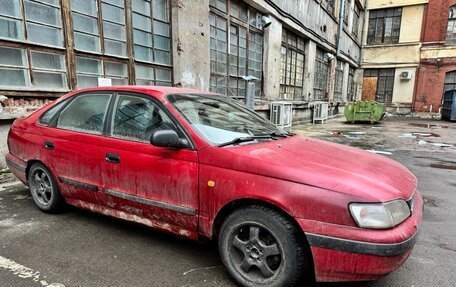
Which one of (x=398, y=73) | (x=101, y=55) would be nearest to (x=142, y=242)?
(x=101, y=55)

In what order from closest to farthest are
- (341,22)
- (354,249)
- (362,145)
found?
(354,249)
(362,145)
(341,22)

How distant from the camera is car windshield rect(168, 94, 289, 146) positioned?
2570mm

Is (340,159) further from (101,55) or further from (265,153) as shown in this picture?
(101,55)

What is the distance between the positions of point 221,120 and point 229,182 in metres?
0.82

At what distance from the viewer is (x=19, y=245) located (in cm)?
283

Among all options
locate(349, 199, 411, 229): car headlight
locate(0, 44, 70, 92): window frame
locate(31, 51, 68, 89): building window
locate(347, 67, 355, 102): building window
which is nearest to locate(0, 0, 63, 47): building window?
locate(0, 44, 70, 92): window frame

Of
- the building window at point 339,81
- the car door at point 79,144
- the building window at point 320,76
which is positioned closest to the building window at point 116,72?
the car door at point 79,144

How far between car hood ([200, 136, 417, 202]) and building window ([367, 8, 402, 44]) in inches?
1084

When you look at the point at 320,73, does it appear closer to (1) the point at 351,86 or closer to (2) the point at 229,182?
(1) the point at 351,86

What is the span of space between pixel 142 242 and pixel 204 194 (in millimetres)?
1024

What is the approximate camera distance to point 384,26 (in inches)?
1011

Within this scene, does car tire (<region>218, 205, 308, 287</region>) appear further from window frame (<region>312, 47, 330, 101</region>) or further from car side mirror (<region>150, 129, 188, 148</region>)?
window frame (<region>312, 47, 330, 101</region>)

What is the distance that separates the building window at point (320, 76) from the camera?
17.4m

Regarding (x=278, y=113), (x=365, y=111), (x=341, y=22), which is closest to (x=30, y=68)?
(x=278, y=113)
